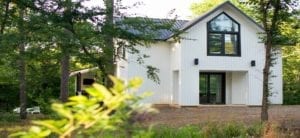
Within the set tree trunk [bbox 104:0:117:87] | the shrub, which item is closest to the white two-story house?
tree trunk [bbox 104:0:117:87]

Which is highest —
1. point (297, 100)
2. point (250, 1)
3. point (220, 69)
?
point (250, 1)

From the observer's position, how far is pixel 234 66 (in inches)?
968

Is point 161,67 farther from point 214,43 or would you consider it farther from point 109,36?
point 109,36

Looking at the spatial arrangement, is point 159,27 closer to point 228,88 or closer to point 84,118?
point 84,118

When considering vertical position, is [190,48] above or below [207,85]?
above

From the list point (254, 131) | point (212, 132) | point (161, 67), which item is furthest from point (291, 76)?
point (212, 132)

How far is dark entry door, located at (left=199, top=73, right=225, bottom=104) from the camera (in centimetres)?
2548

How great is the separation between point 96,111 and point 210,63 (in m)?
22.7

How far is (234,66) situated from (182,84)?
2.87m

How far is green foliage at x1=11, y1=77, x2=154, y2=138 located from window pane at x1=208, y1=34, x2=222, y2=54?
885 inches

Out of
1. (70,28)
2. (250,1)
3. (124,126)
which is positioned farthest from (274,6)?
(124,126)

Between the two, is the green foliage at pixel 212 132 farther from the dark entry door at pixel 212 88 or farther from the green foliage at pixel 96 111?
the dark entry door at pixel 212 88

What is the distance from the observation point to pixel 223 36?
946 inches

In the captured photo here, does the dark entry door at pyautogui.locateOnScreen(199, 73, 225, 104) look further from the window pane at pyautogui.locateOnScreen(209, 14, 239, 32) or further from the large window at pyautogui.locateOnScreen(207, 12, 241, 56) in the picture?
the window pane at pyautogui.locateOnScreen(209, 14, 239, 32)
